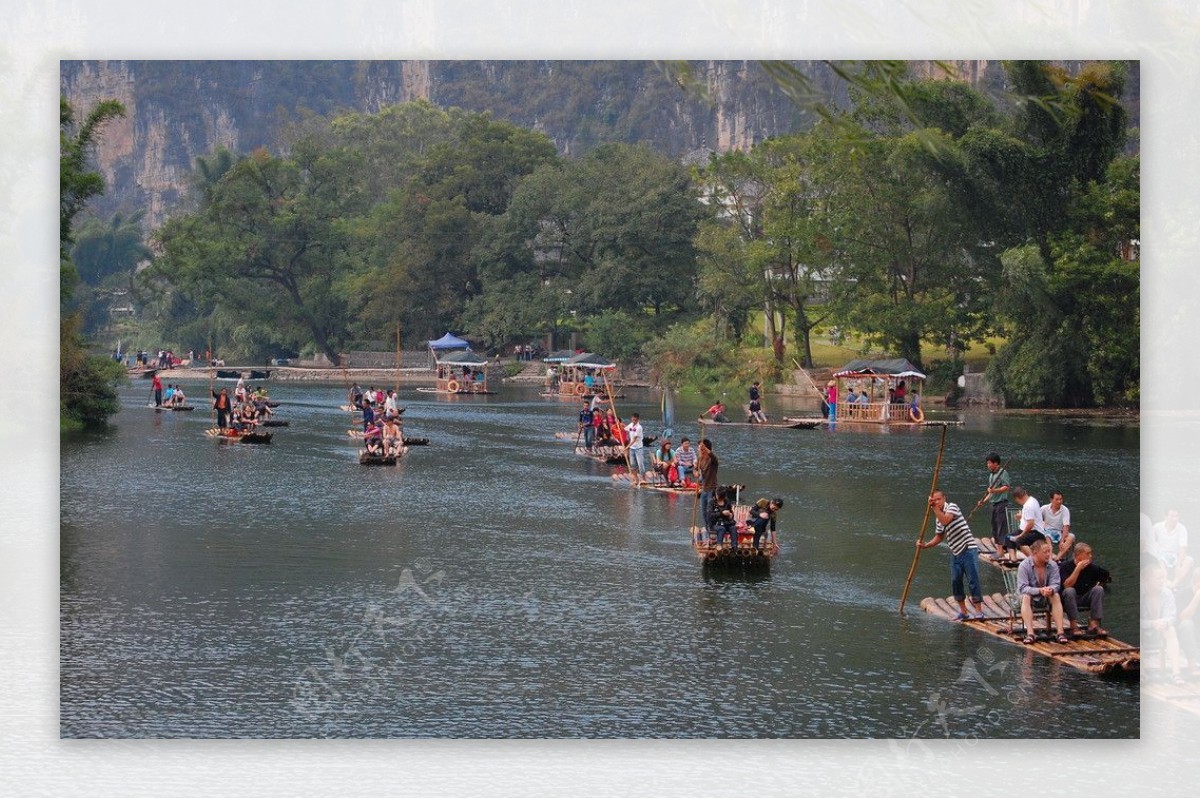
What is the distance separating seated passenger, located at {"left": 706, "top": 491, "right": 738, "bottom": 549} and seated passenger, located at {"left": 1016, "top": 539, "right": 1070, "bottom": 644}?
473cm

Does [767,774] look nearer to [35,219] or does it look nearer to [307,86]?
[35,219]

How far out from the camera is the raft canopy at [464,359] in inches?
1852

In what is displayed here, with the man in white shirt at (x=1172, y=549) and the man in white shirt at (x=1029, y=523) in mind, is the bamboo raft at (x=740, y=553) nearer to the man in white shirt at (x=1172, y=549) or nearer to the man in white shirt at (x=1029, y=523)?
the man in white shirt at (x=1029, y=523)

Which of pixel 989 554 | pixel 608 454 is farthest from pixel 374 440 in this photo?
pixel 989 554

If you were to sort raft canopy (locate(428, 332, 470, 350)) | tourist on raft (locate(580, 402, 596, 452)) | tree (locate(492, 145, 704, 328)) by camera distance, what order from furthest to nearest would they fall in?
tree (locate(492, 145, 704, 328)) < raft canopy (locate(428, 332, 470, 350)) < tourist on raft (locate(580, 402, 596, 452))

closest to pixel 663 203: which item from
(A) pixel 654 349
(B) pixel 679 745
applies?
(A) pixel 654 349

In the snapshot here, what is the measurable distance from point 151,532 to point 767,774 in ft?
37.8

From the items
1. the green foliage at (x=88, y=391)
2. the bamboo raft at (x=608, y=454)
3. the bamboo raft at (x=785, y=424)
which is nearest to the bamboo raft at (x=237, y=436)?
the green foliage at (x=88, y=391)

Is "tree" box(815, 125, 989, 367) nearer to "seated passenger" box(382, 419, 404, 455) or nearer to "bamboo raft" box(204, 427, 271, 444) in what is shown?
"seated passenger" box(382, 419, 404, 455)

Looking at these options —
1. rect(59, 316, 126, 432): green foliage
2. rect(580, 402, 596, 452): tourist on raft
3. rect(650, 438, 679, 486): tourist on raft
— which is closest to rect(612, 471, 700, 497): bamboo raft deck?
rect(650, 438, 679, 486): tourist on raft

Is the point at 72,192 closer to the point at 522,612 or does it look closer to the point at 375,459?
the point at 375,459

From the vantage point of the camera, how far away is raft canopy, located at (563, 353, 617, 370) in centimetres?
4903

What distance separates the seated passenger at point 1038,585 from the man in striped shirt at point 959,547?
0.75m

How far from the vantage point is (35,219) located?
18.7m
